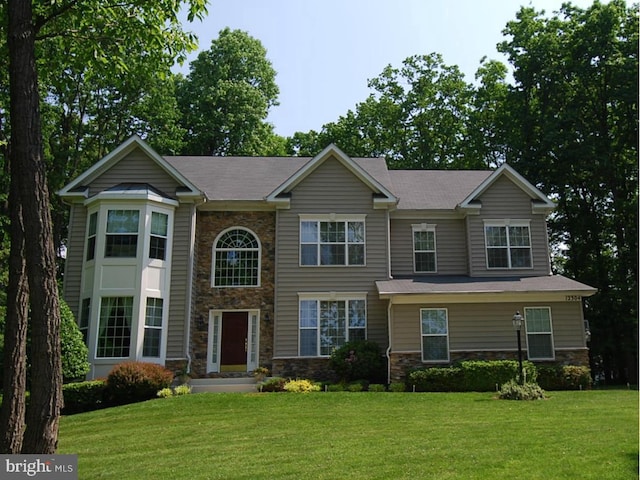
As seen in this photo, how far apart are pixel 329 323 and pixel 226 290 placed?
379 cm

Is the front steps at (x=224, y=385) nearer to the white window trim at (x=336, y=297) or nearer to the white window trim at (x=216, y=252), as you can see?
the white window trim at (x=336, y=297)

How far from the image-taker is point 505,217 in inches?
880

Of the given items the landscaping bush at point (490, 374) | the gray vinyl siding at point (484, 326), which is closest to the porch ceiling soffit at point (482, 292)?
the gray vinyl siding at point (484, 326)

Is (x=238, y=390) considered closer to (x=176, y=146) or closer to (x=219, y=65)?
(x=176, y=146)

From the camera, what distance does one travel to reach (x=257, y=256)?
21.3 metres

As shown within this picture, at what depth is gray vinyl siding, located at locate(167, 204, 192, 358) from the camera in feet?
64.7

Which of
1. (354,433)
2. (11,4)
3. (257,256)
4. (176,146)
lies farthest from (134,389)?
(176,146)

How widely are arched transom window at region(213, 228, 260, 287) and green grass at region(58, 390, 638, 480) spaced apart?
18.4 ft

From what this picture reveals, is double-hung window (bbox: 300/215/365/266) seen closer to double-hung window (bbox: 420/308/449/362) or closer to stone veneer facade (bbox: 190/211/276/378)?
stone veneer facade (bbox: 190/211/276/378)

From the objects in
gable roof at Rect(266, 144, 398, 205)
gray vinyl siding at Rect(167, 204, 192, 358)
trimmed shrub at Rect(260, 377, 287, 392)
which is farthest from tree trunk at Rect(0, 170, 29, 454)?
gable roof at Rect(266, 144, 398, 205)

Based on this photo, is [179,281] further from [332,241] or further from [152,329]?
[332,241]

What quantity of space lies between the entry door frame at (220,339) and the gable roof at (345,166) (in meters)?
4.27

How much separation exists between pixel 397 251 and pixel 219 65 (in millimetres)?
20869

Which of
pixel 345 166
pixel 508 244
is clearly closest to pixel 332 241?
pixel 345 166
